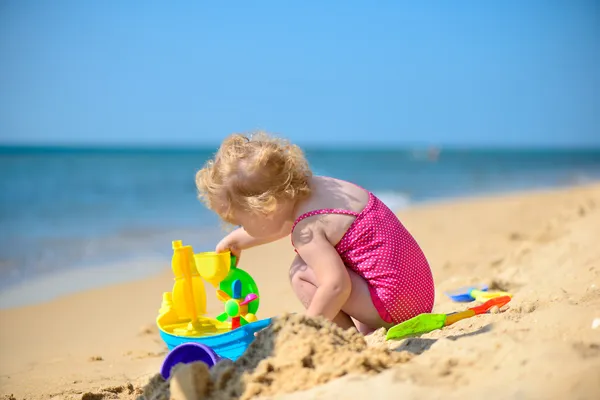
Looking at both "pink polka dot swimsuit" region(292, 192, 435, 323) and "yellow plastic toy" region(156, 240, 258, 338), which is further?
"yellow plastic toy" region(156, 240, 258, 338)

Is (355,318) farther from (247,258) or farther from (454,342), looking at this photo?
(247,258)

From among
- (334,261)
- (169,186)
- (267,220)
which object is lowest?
(334,261)

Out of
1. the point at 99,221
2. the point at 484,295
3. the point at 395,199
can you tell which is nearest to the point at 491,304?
the point at 484,295

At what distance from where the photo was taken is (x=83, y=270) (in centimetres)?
478

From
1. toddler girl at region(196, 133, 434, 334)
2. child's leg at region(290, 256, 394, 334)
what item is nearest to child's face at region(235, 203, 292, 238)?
toddler girl at region(196, 133, 434, 334)

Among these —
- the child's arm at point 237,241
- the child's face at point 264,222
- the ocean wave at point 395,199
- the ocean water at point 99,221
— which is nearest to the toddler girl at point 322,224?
the child's face at point 264,222

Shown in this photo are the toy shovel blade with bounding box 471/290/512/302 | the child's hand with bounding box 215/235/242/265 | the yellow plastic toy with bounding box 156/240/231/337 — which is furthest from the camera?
the toy shovel blade with bounding box 471/290/512/302

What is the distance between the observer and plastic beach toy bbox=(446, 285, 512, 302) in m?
2.83

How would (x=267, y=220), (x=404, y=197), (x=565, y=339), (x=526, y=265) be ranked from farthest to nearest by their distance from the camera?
(x=404, y=197) < (x=526, y=265) < (x=267, y=220) < (x=565, y=339)

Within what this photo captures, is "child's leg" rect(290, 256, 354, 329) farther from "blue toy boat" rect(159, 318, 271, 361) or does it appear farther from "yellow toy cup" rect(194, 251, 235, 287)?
"yellow toy cup" rect(194, 251, 235, 287)

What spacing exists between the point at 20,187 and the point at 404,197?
8.20 meters

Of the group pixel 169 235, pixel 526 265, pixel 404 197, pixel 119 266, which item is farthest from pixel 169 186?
pixel 526 265

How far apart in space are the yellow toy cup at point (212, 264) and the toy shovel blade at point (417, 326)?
2.75ft

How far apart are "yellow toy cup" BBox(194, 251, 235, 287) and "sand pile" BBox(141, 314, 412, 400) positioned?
0.90m
